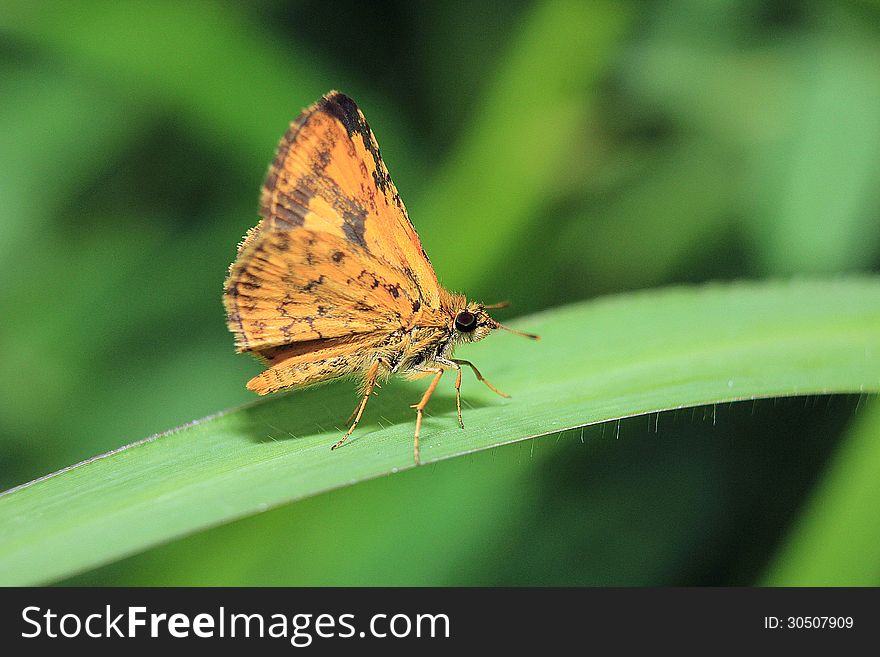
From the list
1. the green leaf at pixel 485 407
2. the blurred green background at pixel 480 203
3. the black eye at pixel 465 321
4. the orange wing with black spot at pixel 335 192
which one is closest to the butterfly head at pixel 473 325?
the black eye at pixel 465 321

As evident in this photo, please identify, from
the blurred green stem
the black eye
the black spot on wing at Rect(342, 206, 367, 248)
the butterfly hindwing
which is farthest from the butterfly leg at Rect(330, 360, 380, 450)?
the blurred green stem

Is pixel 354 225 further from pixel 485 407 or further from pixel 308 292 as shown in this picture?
pixel 485 407

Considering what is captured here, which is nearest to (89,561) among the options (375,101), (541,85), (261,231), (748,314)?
(261,231)

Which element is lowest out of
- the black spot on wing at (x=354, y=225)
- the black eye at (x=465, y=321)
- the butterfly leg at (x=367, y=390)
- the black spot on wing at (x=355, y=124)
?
the butterfly leg at (x=367, y=390)

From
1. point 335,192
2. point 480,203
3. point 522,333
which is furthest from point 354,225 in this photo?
point 480,203

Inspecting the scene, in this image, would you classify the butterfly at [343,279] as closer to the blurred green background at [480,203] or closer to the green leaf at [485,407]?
the green leaf at [485,407]

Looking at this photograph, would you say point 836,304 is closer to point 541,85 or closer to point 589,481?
point 589,481
